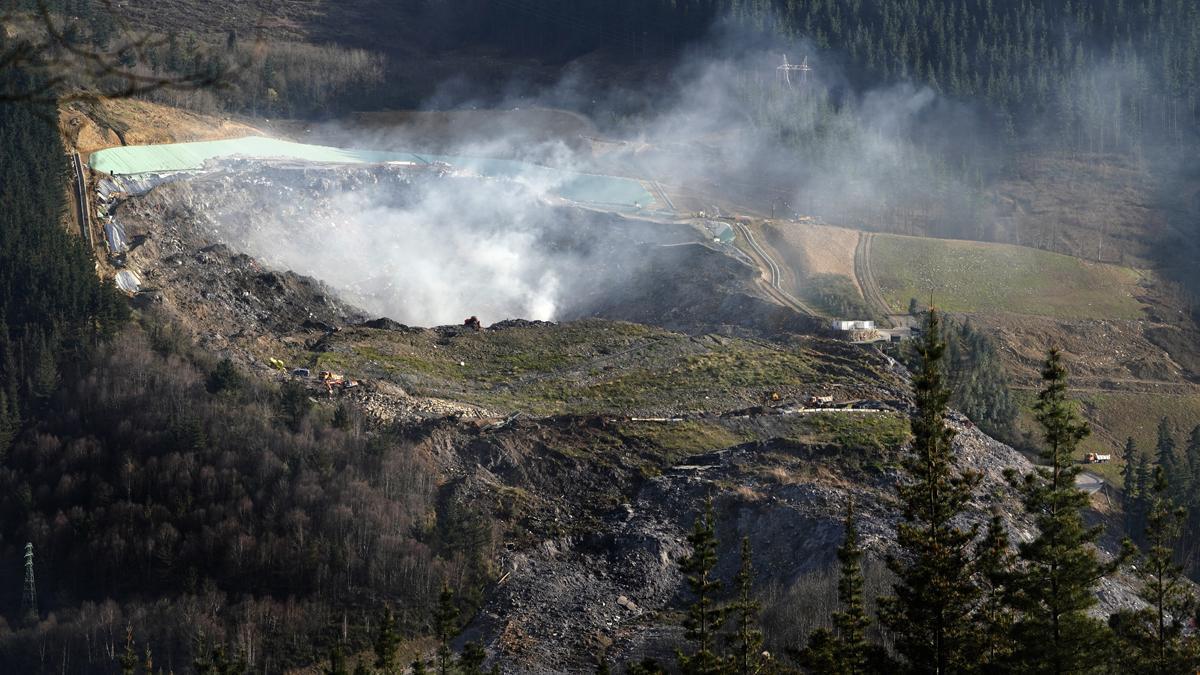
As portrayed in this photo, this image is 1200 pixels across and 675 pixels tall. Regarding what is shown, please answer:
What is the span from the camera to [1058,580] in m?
37.0

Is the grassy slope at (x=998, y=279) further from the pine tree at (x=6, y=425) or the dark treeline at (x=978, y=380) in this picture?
the pine tree at (x=6, y=425)

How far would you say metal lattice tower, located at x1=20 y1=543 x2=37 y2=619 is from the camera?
64312 millimetres

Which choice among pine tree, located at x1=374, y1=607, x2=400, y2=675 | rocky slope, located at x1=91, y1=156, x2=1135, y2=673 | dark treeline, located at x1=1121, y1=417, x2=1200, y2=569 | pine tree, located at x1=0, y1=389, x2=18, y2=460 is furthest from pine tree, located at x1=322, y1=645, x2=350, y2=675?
dark treeline, located at x1=1121, y1=417, x2=1200, y2=569

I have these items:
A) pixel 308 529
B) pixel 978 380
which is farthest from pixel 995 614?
pixel 978 380

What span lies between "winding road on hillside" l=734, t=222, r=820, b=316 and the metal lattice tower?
5422 cm

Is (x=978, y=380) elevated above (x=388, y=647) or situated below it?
below

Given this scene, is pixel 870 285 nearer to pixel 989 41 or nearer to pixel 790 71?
pixel 790 71

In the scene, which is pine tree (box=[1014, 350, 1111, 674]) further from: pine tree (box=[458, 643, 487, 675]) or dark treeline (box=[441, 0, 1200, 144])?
dark treeline (box=[441, 0, 1200, 144])

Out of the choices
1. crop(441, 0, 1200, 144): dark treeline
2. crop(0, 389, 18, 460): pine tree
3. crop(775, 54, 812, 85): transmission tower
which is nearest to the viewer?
crop(0, 389, 18, 460): pine tree

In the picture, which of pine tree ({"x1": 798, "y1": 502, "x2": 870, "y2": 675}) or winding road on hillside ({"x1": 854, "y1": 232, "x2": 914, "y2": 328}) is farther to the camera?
winding road on hillside ({"x1": 854, "y1": 232, "x2": 914, "y2": 328})

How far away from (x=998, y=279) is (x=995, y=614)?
83240 mm

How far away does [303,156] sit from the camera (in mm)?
121125

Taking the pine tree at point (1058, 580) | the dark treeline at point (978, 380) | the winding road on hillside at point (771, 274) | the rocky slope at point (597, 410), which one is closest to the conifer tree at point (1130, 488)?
the dark treeline at point (978, 380)

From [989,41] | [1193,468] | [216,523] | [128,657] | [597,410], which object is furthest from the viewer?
[989,41]
